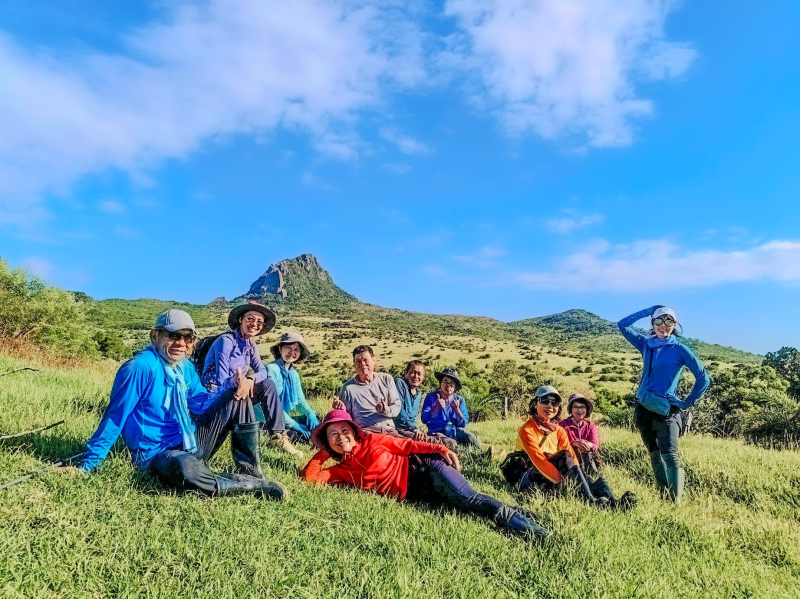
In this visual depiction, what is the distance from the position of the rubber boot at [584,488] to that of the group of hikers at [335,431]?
0.04ft

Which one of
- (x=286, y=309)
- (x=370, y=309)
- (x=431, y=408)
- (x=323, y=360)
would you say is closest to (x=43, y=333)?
(x=431, y=408)

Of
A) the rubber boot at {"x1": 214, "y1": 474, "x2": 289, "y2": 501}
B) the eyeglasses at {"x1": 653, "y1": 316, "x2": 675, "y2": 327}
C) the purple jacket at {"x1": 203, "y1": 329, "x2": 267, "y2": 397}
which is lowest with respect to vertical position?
the rubber boot at {"x1": 214, "y1": 474, "x2": 289, "y2": 501}

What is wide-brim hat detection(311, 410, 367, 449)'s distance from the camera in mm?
4367

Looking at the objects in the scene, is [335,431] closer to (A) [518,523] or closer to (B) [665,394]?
(A) [518,523]

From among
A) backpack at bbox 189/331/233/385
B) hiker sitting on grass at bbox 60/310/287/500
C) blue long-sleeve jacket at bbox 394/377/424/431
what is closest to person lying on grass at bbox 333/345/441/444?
blue long-sleeve jacket at bbox 394/377/424/431

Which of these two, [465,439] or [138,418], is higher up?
[138,418]

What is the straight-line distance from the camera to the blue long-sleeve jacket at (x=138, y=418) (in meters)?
3.58

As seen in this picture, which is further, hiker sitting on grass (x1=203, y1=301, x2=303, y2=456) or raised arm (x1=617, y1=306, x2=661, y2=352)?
raised arm (x1=617, y1=306, x2=661, y2=352)

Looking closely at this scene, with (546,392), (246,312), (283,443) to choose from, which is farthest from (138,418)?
(546,392)

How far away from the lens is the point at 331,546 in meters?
3.00

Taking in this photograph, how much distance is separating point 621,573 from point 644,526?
1124mm

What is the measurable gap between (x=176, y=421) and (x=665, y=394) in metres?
5.16

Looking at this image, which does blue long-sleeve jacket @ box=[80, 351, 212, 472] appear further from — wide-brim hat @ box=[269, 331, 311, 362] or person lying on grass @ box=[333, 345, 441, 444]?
wide-brim hat @ box=[269, 331, 311, 362]

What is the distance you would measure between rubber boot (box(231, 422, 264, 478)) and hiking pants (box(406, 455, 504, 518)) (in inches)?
55.9
